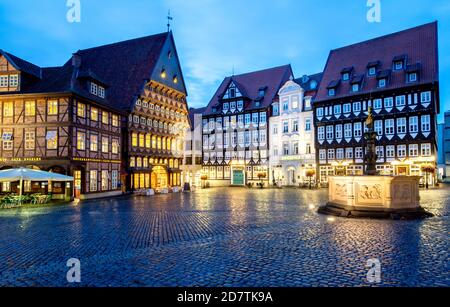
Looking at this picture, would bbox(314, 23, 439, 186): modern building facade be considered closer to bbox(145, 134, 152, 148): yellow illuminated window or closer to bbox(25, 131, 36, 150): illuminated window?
bbox(145, 134, 152, 148): yellow illuminated window

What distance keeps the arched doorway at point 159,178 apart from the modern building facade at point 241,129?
423 inches

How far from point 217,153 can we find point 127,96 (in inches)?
735

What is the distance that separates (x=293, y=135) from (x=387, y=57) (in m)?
14.5

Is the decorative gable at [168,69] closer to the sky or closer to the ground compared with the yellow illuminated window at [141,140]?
closer to the sky

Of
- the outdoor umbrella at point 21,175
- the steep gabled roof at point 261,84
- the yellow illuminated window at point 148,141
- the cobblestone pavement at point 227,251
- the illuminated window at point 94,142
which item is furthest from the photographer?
the steep gabled roof at point 261,84

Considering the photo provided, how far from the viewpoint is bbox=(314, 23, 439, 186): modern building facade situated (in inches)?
1459

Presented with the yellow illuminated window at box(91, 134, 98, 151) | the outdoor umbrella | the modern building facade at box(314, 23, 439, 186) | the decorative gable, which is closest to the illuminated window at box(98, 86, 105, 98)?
the yellow illuminated window at box(91, 134, 98, 151)

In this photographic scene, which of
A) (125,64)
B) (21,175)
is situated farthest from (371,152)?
(125,64)

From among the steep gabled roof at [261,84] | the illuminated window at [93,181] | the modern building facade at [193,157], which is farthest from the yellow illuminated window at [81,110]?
the steep gabled roof at [261,84]

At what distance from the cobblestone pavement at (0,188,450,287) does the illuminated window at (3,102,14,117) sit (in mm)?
17183

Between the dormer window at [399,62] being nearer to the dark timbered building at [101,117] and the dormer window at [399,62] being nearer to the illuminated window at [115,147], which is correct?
the dark timbered building at [101,117]

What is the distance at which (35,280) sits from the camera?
6.70 meters

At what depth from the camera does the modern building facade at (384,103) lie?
122 feet

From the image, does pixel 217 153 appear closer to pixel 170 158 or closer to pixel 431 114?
pixel 170 158
